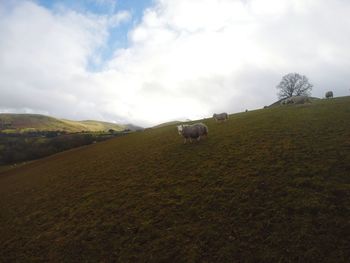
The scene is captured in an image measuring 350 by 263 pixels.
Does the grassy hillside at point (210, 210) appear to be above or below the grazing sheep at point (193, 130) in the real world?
below

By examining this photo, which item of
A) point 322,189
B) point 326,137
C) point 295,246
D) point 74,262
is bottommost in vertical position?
point 74,262

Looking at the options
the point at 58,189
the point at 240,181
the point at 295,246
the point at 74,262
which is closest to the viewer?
the point at 295,246

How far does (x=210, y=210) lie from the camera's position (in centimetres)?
1199

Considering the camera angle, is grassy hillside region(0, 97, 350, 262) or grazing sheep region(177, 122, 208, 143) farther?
grazing sheep region(177, 122, 208, 143)

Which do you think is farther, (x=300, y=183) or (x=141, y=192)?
(x=141, y=192)

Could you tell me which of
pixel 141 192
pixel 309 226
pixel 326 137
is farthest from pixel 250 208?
pixel 326 137

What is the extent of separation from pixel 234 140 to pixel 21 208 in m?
22.3

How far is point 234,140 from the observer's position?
24.7m

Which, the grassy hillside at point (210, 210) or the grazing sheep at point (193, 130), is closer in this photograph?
the grassy hillside at point (210, 210)

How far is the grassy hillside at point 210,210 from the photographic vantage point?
358 inches

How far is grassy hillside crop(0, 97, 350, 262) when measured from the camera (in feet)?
29.8

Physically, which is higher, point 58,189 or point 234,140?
point 234,140

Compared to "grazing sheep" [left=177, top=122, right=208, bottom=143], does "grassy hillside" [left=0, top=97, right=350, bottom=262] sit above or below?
below

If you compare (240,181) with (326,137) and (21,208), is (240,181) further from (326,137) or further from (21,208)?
(21,208)
